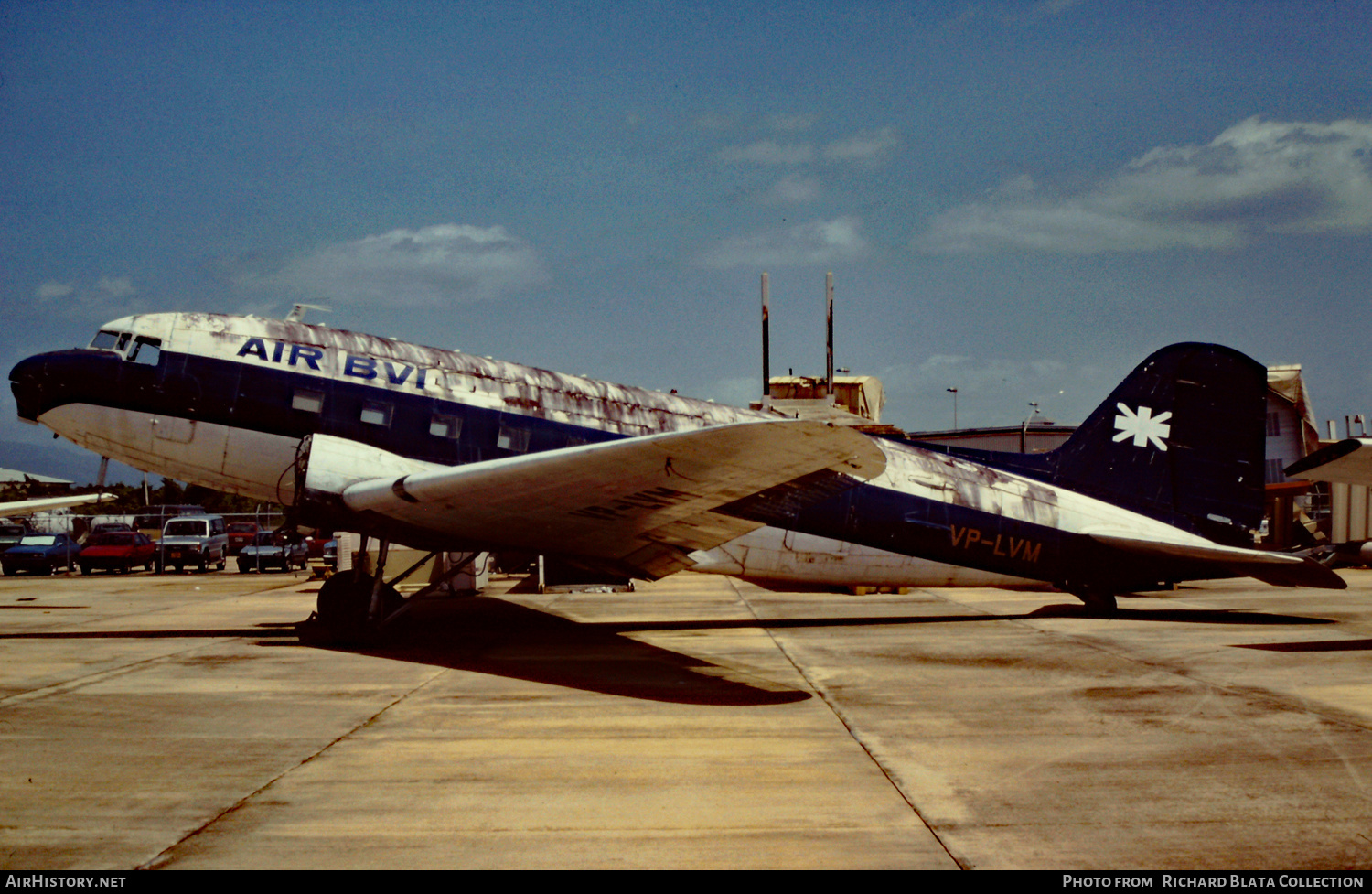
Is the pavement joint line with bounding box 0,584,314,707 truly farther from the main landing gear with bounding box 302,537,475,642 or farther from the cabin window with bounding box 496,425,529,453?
the cabin window with bounding box 496,425,529,453

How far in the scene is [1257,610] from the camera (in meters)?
19.4

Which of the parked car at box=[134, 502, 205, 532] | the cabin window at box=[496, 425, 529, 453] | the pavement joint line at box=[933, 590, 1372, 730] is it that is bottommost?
the pavement joint line at box=[933, 590, 1372, 730]

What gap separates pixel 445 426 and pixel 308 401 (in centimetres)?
204

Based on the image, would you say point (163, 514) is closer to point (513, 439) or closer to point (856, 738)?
point (513, 439)

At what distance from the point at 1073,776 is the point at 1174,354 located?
13.5m

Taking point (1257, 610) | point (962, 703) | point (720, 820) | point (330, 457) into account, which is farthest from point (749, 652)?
point (1257, 610)

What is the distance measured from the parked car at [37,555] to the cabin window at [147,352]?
29.5 metres

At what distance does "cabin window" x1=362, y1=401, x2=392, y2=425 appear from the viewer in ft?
46.4

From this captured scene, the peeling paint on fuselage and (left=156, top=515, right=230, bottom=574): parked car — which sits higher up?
the peeling paint on fuselage

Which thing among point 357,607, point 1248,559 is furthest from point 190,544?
point 1248,559

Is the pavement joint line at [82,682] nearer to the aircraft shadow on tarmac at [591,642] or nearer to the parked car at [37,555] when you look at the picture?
the aircraft shadow on tarmac at [591,642]

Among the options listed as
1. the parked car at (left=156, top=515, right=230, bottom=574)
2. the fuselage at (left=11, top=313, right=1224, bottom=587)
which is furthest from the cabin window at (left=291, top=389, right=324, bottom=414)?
the parked car at (left=156, top=515, right=230, bottom=574)

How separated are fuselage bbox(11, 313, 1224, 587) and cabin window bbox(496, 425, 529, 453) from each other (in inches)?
0.7
